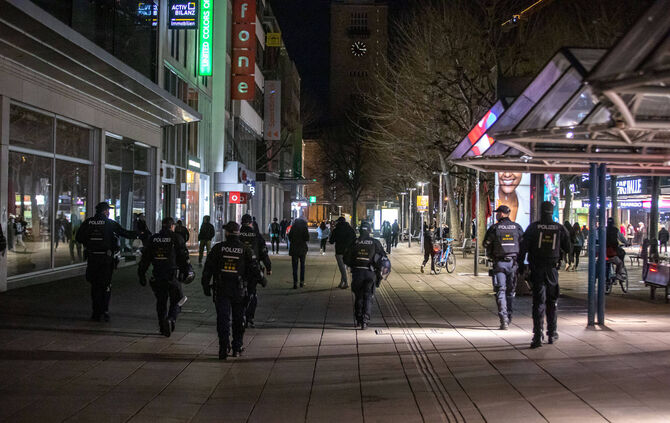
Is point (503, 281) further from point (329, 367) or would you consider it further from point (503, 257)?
point (329, 367)

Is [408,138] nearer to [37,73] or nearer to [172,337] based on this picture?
[37,73]

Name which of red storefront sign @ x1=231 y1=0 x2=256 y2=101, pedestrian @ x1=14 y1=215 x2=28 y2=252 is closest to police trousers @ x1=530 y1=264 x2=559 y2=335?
pedestrian @ x1=14 y1=215 x2=28 y2=252

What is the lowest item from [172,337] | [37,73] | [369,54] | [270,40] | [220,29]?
[172,337]

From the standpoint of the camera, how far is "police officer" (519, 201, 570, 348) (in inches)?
392

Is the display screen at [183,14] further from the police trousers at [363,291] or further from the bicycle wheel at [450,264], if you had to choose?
the police trousers at [363,291]

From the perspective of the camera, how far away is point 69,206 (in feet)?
63.5

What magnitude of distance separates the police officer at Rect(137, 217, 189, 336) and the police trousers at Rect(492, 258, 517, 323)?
16.0 feet

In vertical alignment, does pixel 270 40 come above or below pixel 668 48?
above

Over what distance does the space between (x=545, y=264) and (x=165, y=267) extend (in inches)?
210

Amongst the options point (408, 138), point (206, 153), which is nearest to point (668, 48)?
point (408, 138)

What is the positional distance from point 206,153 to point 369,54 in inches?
3280

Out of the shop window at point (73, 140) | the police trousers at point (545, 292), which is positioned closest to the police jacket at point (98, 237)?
the police trousers at point (545, 292)

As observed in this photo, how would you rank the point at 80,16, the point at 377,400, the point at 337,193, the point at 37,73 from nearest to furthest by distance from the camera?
the point at 377,400 → the point at 37,73 → the point at 80,16 → the point at 337,193

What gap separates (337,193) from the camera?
10088 centimetres
